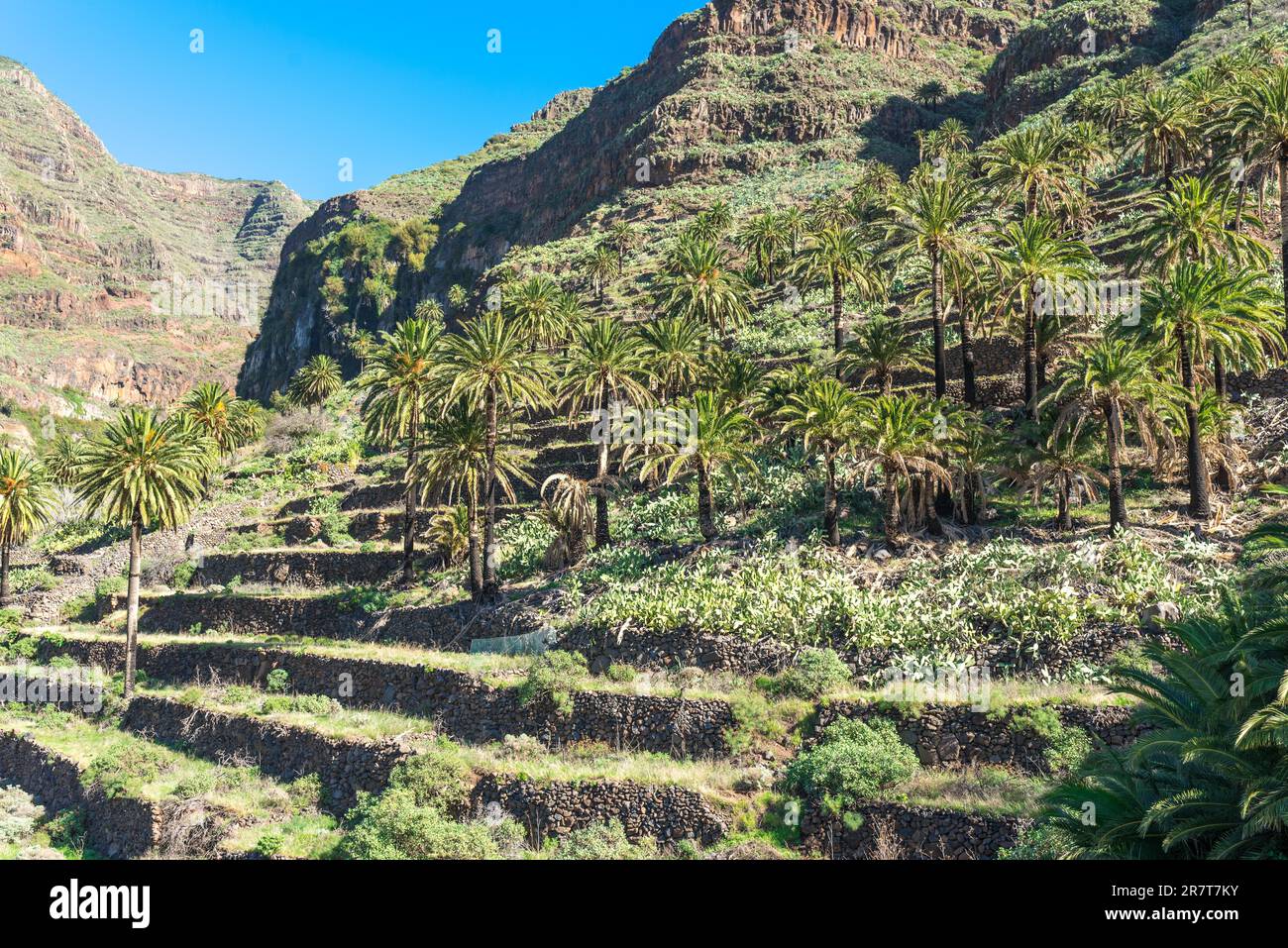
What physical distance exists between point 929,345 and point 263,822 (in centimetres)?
3753

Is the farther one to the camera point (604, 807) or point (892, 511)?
point (892, 511)

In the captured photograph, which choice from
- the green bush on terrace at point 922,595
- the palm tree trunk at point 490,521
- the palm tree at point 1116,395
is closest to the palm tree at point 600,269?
the palm tree trunk at point 490,521

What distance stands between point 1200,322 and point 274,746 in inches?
1410

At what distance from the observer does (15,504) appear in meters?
51.0

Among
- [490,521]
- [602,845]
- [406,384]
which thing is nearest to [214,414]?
[406,384]

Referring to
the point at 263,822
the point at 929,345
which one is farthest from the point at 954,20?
the point at 263,822

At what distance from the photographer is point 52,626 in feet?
163

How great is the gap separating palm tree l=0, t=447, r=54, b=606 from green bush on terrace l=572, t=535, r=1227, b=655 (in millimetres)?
40789

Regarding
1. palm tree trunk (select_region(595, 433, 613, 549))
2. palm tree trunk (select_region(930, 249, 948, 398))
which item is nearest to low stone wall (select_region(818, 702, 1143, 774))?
palm tree trunk (select_region(595, 433, 613, 549))

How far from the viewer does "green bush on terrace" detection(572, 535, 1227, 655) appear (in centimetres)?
2345

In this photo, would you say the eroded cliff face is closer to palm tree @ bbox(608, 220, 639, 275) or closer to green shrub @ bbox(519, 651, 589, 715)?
palm tree @ bbox(608, 220, 639, 275)

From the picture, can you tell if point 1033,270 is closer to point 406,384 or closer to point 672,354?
point 672,354
